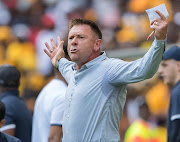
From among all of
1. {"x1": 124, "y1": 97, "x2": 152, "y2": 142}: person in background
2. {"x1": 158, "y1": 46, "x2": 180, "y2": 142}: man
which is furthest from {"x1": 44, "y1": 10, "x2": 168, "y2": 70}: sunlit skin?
{"x1": 124, "y1": 97, "x2": 152, "y2": 142}: person in background

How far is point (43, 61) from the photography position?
10.5 meters

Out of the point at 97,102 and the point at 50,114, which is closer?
the point at 97,102

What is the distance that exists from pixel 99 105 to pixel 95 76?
8.9 inches

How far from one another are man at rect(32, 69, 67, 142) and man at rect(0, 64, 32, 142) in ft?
0.35

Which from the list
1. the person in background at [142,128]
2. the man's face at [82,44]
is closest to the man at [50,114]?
the man's face at [82,44]

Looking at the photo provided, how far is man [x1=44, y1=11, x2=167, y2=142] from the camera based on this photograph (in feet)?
10.2

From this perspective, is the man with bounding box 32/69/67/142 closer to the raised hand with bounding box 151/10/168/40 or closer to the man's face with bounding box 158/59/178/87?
the man's face with bounding box 158/59/178/87

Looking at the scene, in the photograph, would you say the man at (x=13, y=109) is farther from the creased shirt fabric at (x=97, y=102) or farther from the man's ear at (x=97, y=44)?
the man's ear at (x=97, y=44)

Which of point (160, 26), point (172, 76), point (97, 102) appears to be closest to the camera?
point (160, 26)

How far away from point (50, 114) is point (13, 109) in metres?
0.39

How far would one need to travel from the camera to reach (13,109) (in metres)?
4.54

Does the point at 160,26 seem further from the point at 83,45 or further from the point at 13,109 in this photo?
the point at 13,109

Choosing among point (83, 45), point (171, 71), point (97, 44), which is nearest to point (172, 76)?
point (171, 71)

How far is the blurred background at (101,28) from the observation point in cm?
747
